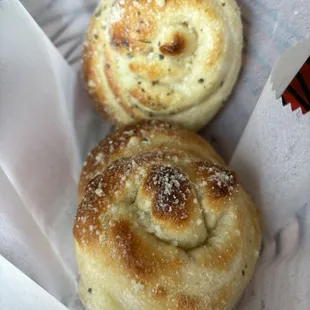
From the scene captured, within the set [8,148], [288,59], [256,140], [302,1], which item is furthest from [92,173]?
[302,1]

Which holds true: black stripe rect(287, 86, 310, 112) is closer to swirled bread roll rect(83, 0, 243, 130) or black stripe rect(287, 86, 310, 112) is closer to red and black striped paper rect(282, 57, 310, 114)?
red and black striped paper rect(282, 57, 310, 114)

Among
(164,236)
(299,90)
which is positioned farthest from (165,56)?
→ (164,236)

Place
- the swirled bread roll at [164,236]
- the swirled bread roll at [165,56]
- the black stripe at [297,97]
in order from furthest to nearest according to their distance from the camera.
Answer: the swirled bread roll at [165,56], the black stripe at [297,97], the swirled bread roll at [164,236]

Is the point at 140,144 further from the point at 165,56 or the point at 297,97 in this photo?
the point at 297,97

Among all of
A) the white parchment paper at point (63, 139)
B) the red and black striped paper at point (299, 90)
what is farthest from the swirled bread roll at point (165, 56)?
the red and black striped paper at point (299, 90)

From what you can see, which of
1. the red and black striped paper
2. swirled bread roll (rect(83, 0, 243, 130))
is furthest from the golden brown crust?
the red and black striped paper

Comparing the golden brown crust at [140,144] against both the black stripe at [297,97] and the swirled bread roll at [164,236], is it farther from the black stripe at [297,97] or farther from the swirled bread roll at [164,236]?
the black stripe at [297,97]

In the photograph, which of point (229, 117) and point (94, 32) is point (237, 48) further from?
point (94, 32)
